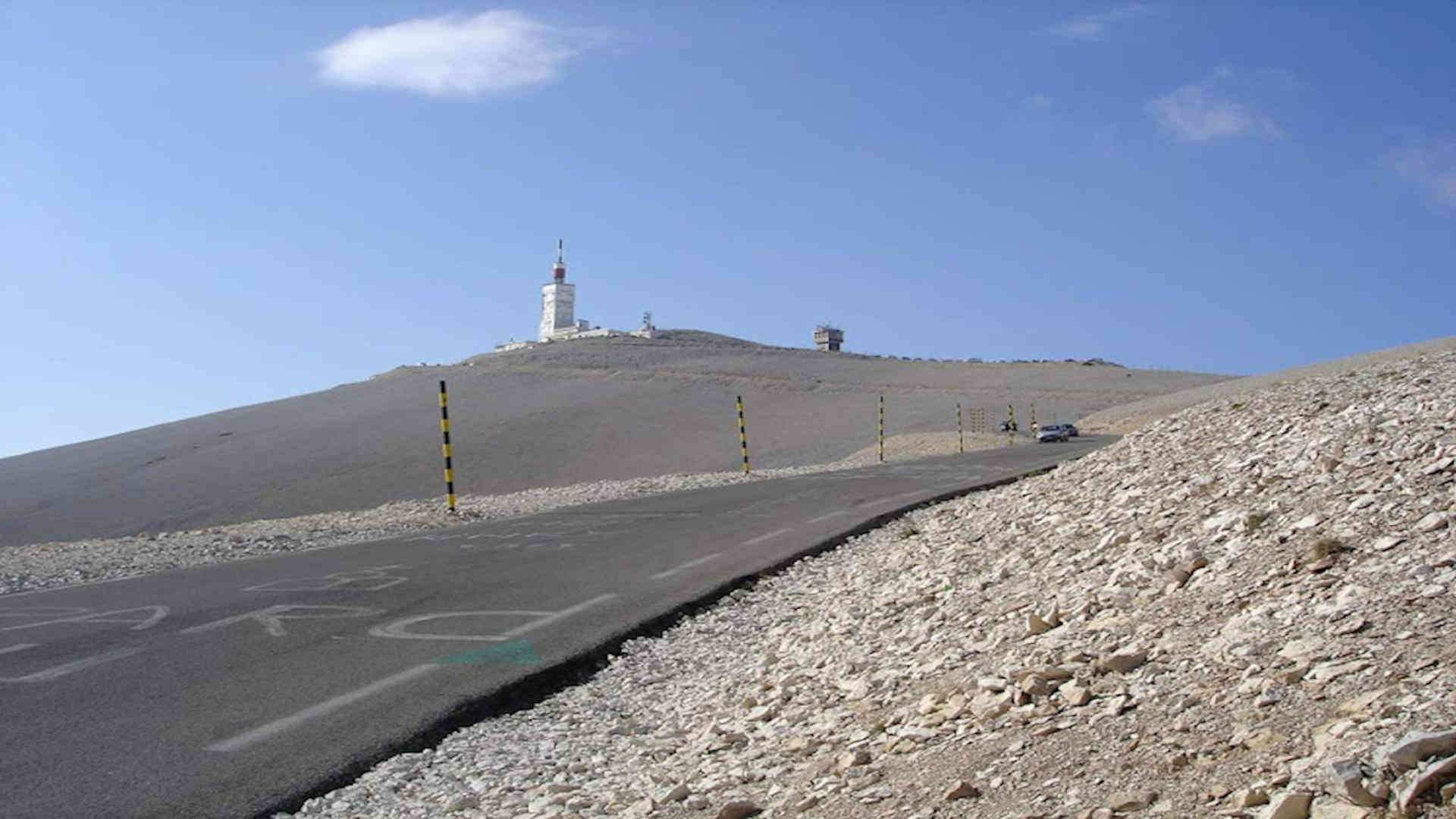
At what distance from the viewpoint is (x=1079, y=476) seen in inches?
431

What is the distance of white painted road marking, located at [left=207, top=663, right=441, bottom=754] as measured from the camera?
5840mm

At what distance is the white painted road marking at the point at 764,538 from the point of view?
43.6ft

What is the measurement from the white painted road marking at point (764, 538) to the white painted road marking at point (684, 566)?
83 cm

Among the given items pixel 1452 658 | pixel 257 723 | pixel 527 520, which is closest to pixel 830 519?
pixel 527 520

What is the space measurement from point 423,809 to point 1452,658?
376cm

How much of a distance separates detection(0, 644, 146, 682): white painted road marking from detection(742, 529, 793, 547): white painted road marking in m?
6.53

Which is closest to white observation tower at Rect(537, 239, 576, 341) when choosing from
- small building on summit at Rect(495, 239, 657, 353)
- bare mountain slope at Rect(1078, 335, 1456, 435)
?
small building on summit at Rect(495, 239, 657, 353)

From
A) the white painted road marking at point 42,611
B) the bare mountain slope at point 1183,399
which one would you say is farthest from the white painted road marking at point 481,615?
the bare mountain slope at point 1183,399

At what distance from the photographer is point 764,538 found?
45.1 feet

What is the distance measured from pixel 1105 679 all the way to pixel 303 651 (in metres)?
5.02

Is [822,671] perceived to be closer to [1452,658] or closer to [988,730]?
[988,730]

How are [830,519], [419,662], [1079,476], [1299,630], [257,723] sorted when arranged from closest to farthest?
[1299,630]
[257,723]
[419,662]
[1079,476]
[830,519]

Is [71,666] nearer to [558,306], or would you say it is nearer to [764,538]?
[764,538]

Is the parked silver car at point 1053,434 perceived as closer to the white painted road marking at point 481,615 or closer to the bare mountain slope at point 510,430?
the bare mountain slope at point 510,430
